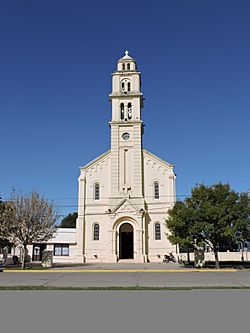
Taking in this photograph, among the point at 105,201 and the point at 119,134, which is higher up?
the point at 119,134

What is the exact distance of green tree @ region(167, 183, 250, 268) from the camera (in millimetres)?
28016

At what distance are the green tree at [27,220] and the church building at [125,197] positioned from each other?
10723 mm

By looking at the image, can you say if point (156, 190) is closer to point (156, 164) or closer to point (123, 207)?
point (156, 164)

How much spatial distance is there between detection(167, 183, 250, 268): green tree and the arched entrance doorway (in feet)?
45.9

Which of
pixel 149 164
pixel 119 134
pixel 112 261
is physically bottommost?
pixel 112 261

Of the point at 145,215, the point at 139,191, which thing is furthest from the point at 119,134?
the point at 145,215

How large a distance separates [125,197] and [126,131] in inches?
335

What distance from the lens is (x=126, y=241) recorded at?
4409cm
